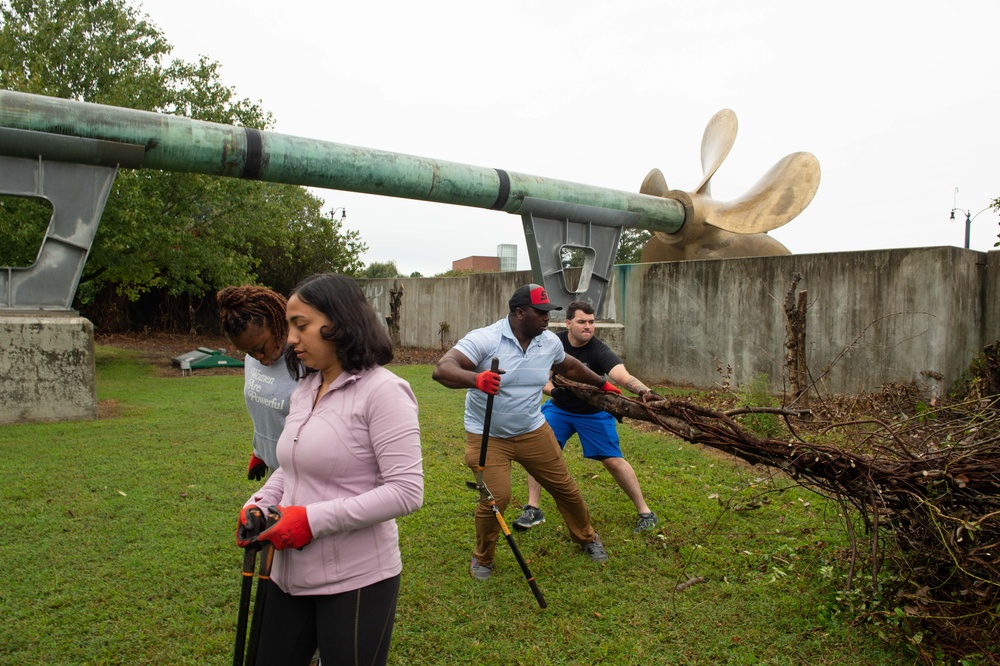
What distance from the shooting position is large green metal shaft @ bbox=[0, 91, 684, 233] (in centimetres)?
683

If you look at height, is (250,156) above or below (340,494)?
above

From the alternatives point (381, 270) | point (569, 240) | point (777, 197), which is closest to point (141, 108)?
point (569, 240)

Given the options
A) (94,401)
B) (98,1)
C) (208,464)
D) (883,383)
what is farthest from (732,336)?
(98,1)

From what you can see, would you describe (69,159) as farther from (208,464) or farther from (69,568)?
(69,568)

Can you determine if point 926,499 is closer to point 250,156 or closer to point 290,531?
point 290,531

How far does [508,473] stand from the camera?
4.30 metres

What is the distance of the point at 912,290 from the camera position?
912 centimetres

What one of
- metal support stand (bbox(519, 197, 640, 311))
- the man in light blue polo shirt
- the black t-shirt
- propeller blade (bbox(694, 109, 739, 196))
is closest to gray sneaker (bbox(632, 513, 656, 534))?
the man in light blue polo shirt

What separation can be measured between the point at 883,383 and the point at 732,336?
2.56 meters

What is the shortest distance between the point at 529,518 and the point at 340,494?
3289mm

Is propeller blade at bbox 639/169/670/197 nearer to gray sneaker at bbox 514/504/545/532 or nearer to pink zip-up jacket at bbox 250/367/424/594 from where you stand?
gray sneaker at bbox 514/504/545/532

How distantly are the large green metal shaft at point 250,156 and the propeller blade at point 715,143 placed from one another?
375 cm

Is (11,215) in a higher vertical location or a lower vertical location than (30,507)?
higher

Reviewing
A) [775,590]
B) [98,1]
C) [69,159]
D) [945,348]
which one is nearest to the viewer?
[775,590]
